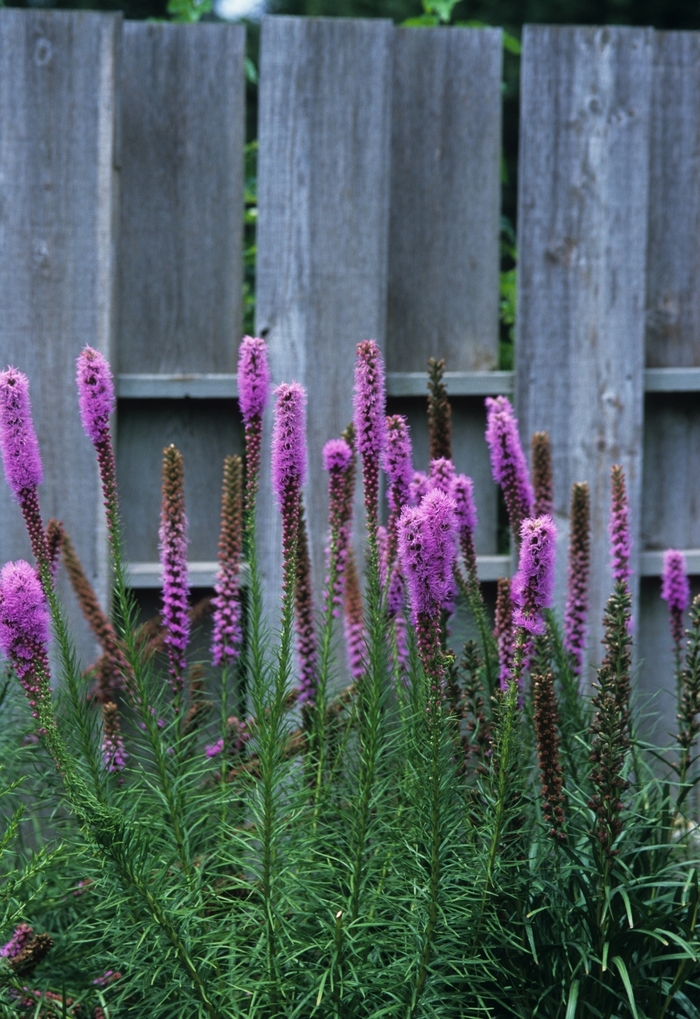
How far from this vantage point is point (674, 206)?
3.40 meters

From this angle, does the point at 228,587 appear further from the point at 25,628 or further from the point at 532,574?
the point at 532,574

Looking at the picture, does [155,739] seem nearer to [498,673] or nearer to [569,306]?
[498,673]

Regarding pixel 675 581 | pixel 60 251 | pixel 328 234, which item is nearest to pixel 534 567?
pixel 675 581

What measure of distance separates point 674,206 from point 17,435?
252 cm

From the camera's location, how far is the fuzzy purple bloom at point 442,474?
6.07 feet

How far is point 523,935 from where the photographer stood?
1.68 metres

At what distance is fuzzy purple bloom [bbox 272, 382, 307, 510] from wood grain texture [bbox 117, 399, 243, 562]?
68.1 inches

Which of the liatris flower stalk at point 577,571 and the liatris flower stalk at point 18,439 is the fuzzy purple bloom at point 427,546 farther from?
the liatris flower stalk at point 577,571

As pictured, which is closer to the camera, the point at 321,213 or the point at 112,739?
the point at 112,739

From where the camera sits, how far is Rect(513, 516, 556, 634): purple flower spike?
52.7 inches

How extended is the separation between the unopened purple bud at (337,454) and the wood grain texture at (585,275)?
139cm

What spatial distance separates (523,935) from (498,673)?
567mm

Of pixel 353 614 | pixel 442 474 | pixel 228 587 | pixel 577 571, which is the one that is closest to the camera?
pixel 442 474

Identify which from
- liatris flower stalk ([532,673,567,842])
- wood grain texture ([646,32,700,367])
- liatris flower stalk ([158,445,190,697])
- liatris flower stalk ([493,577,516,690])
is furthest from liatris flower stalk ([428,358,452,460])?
wood grain texture ([646,32,700,367])
